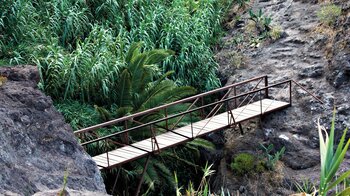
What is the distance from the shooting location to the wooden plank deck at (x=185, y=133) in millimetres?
8578

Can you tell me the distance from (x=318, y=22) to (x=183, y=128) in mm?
3859

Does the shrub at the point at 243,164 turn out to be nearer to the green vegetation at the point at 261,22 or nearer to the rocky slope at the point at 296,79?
the rocky slope at the point at 296,79

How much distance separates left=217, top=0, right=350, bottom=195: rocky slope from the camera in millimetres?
9664

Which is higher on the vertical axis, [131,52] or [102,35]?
[102,35]

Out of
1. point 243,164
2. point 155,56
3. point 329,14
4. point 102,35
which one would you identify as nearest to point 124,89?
point 155,56

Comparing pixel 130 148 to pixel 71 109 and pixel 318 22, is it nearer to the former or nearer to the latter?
pixel 71 109

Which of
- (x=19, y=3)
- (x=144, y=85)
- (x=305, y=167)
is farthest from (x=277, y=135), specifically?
(x=19, y=3)

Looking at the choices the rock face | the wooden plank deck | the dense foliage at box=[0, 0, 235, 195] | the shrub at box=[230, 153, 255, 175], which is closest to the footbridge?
the wooden plank deck

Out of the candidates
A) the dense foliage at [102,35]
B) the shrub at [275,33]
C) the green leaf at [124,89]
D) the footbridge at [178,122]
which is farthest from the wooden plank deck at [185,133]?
the shrub at [275,33]

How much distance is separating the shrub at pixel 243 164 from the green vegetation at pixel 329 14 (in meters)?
3.23

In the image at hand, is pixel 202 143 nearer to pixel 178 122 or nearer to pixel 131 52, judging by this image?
pixel 178 122

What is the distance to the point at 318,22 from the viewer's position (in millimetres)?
11828

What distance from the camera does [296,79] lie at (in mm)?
10875

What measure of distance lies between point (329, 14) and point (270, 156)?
11.1 feet
